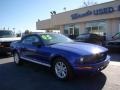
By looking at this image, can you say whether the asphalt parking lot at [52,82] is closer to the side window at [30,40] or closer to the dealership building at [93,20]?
the side window at [30,40]

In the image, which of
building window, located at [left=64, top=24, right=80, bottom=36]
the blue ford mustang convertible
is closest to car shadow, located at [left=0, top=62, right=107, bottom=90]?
the blue ford mustang convertible

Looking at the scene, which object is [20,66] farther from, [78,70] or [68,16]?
[68,16]

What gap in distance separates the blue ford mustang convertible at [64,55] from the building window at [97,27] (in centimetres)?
1677

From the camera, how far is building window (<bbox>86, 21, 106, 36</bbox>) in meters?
23.3

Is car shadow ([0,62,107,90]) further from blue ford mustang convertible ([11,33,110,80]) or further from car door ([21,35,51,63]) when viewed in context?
car door ([21,35,51,63])

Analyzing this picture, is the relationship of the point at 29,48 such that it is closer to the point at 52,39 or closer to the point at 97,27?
the point at 52,39

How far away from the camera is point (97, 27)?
79.2 feet

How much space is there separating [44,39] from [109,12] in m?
16.2

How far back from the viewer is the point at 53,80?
6.09 m

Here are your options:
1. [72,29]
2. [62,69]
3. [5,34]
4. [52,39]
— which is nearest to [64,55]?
[62,69]

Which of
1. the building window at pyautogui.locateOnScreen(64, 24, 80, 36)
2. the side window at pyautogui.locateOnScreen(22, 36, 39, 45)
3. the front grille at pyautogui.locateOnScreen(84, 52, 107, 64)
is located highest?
the building window at pyautogui.locateOnScreen(64, 24, 80, 36)

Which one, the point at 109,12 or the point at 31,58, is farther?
the point at 109,12

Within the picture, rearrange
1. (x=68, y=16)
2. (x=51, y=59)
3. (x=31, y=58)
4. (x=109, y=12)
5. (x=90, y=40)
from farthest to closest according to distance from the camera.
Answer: (x=68, y=16) < (x=109, y=12) < (x=90, y=40) < (x=31, y=58) < (x=51, y=59)

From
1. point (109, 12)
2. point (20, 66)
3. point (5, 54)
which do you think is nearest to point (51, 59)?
point (20, 66)
